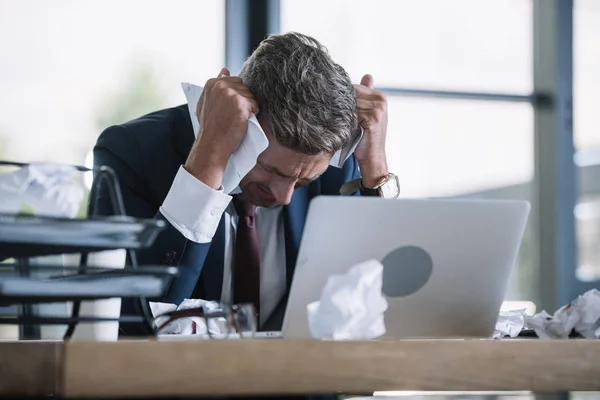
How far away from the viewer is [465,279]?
1.07 meters

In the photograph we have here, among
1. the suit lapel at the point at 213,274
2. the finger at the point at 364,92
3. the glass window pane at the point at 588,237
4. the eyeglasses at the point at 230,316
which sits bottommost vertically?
the glass window pane at the point at 588,237

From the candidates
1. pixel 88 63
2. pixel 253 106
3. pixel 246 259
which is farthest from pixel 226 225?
pixel 88 63

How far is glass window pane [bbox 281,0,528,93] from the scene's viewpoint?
321 cm

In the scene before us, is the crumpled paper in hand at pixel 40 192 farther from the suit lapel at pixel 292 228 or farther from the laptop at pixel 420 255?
the suit lapel at pixel 292 228

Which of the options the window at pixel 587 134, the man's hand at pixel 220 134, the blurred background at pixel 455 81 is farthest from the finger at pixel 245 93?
the window at pixel 587 134

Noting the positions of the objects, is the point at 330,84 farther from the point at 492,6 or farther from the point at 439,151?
the point at 492,6

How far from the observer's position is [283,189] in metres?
1.77

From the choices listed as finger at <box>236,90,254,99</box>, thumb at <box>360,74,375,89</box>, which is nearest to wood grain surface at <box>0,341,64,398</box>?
finger at <box>236,90,254,99</box>

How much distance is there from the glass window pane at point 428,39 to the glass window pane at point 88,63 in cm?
40

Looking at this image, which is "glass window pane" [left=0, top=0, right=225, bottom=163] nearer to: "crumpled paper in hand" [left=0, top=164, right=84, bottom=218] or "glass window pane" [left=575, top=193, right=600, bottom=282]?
"glass window pane" [left=575, top=193, right=600, bottom=282]

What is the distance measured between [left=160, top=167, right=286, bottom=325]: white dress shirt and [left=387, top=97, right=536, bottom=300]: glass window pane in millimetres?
1380

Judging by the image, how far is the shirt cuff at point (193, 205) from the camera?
159 centimetres

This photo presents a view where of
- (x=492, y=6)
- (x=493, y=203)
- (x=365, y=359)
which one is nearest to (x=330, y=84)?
(x=493, y=203)

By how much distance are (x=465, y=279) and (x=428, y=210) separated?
120mm
